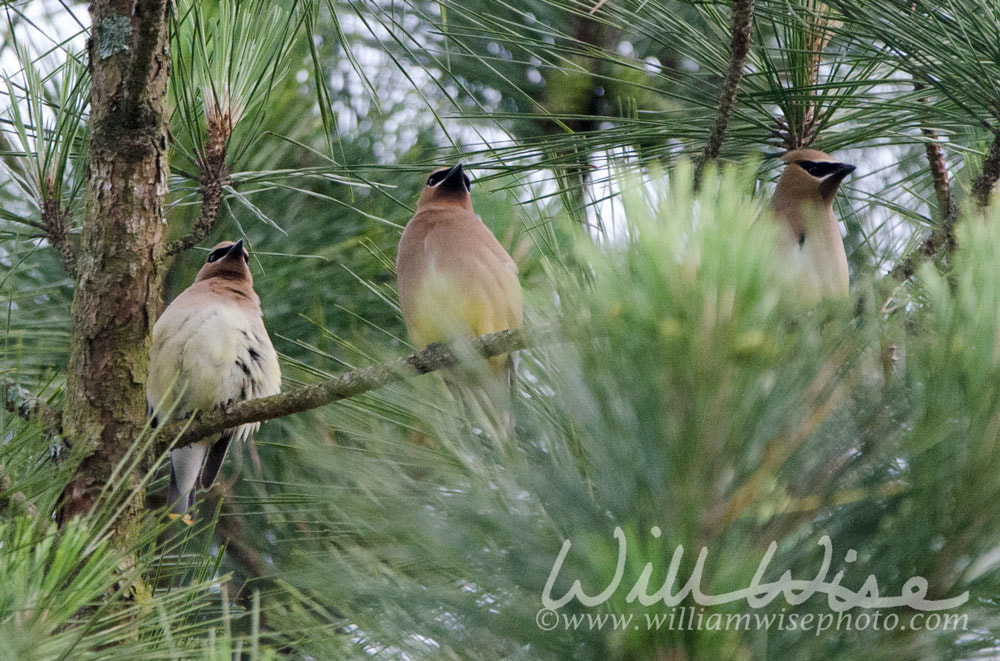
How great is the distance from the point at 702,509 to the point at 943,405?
20cm

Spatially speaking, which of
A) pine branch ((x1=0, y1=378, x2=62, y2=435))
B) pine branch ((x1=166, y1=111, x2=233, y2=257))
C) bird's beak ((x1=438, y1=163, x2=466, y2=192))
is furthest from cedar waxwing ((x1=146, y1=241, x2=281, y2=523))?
pine branch ((x1=0, y1=378, x2=62, y2=435))

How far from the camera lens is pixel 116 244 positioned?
1756 millimetres

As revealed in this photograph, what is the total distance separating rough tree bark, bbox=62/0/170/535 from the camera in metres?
Result: 1.72

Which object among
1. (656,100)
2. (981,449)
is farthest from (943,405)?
(656,100)

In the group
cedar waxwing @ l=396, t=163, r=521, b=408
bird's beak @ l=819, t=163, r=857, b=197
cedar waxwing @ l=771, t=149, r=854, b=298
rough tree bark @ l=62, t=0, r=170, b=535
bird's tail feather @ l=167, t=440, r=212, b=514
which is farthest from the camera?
bird's tail feather @ l=167, t=440, r=212, b=514

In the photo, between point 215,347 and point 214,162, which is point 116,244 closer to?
point 214,162

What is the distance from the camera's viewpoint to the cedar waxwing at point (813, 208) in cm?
219

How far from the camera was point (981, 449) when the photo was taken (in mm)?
757

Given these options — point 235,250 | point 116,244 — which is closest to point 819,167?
point 116,244

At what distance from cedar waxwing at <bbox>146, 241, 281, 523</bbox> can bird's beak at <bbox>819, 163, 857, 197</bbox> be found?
1507mm

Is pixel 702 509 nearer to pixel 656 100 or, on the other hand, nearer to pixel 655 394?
pixel 655 394

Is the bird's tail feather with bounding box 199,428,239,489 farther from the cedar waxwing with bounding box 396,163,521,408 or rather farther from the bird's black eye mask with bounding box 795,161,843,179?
the bird's black eye mask with bounding box 795,161,843,179

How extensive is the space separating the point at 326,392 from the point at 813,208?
1.25m

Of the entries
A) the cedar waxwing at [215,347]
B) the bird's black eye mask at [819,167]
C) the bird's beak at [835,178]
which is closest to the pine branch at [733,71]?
the bird's black eye mask at [819,167]
